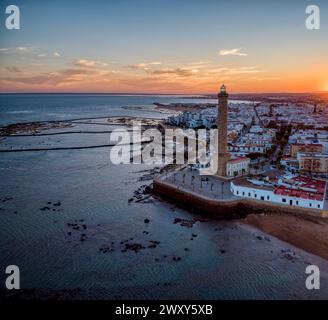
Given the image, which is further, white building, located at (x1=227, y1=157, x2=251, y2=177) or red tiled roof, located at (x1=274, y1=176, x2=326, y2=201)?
white building, located at (x1=227, y1=157, x2=251, y2=177)

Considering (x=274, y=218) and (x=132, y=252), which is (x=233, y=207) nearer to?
(x=274, y=218)

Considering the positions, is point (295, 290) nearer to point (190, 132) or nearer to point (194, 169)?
point (194, 169)

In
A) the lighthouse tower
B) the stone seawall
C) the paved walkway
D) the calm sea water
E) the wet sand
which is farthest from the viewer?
the lighthouse tower

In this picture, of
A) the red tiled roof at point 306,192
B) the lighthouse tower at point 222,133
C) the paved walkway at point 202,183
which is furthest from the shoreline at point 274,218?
the lighthouse tower at point 222,133

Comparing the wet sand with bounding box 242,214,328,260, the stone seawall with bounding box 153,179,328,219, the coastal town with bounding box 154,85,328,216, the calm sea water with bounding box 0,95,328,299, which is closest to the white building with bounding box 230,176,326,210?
the coastal town with bounding box 154,85,328,216

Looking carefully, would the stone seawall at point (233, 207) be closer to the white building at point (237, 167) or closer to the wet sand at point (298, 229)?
the wet sand at point (298, 229)

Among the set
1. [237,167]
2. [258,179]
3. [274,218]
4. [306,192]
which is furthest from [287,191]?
[237,167]

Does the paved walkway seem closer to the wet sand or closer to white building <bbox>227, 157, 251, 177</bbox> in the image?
white building <bbox>227, 157, 251, 177</bbox>
